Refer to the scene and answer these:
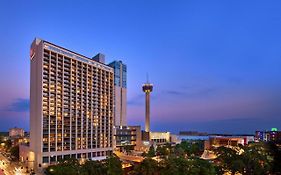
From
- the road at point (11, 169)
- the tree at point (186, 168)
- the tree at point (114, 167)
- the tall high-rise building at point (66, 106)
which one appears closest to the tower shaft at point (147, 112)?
the tall high-rise building at point (66, 106)

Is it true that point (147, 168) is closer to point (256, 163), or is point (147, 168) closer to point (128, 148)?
point (256, 163)

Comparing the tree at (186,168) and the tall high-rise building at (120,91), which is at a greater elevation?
the tall high-rise building at (120,91)

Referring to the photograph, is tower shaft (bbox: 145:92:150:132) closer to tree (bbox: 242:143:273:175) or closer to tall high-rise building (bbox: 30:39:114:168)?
tall high-rise building (bbox: 30:39:114:168)

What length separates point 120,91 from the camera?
503 feet

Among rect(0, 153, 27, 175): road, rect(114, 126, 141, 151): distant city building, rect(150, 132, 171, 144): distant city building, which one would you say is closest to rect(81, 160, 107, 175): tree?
rect(0, 153, 27, 175): road

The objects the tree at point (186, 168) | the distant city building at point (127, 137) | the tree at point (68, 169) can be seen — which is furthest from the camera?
the distant city building at point (127, 137)

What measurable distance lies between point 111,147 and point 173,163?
187ft

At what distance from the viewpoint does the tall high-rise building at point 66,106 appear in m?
74.8

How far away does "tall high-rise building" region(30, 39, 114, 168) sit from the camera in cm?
7481

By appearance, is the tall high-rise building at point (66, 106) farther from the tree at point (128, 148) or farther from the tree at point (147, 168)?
the tree at point (147, 168)

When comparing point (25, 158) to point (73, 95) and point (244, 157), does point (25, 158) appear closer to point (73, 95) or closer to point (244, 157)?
point (73, 95)

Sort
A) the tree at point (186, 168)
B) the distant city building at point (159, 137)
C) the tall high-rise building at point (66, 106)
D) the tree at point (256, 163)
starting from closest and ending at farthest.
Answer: the tree at point (186, 168) → the tree at point (256, 163) → the tall high-rise building at point (66, 106) → the distant city building at point (159, 137)

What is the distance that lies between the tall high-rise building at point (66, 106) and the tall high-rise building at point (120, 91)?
50393 mm

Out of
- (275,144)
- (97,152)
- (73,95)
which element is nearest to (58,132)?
(73,95)
